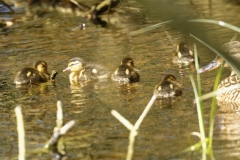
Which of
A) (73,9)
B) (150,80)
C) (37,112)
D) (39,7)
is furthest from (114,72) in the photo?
(39,7)

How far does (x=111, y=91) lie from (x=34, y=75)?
978 millimetres

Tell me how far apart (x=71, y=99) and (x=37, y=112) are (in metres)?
0.46

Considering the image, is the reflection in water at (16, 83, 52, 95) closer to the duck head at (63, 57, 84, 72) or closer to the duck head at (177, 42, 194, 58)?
the duck head at (63, 57, 84, 72)

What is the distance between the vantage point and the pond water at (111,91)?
2912 mm

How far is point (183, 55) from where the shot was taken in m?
5.75

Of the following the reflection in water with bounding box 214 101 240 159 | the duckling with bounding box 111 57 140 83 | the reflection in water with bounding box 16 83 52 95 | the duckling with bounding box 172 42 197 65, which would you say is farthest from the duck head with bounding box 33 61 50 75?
the reflection in water with bounding box 214 101 240 159

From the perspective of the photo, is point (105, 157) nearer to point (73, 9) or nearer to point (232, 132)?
point (232, 132)

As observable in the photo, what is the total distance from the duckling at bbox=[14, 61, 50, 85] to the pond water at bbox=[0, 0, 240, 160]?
8 cm

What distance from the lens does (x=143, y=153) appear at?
295 cm

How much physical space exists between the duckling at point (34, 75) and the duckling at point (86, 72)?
0.27 m

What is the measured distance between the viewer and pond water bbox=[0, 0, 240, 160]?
9.55 feet

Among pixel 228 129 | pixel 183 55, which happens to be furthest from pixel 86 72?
pixel 228 129

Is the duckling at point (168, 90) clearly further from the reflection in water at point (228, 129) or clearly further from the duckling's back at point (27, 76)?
the duckling's back at point (27, 76)

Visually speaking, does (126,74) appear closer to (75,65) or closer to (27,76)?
(75,65)
